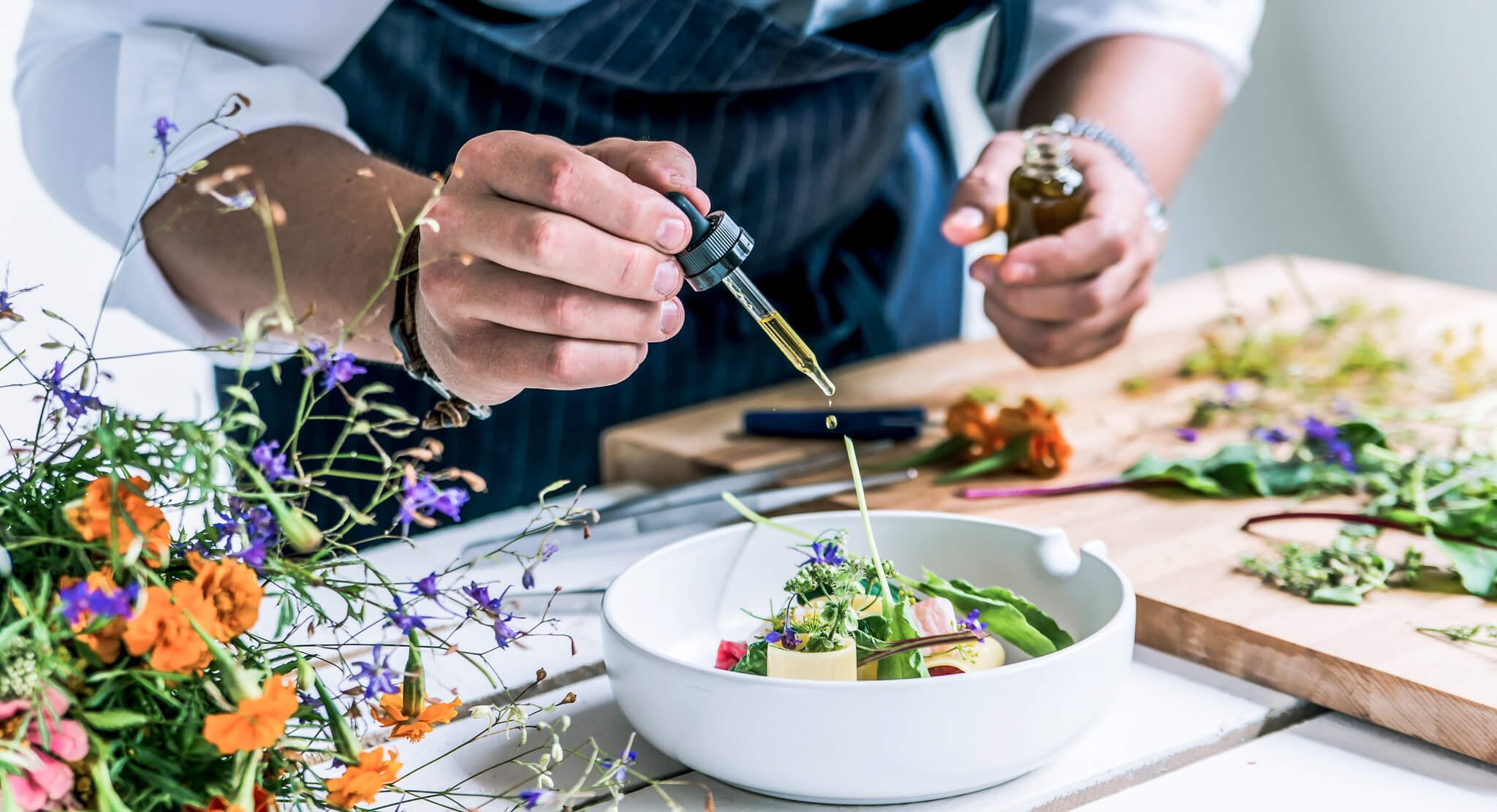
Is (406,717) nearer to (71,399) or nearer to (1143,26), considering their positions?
(71,399)

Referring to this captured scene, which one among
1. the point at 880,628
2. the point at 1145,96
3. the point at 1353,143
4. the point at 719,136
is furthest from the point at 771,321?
the point at 1353,143

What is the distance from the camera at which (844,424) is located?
116cm

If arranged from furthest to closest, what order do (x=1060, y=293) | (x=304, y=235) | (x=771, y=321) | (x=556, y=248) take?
(x=1060, y=293) → (x=304, y=235) → (x=771, y=321) → (x=556, y=248)

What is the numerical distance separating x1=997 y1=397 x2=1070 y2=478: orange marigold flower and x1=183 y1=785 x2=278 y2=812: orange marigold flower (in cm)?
68

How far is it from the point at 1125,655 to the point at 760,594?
245mm

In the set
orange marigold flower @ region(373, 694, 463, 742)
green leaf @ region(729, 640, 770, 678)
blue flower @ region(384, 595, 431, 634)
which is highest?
blue flower @ region(384, 595, 431, 634)

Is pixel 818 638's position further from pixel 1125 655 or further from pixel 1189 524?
pixel 1189 524

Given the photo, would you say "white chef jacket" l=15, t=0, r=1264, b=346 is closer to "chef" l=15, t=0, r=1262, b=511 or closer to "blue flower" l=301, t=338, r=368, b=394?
"chef" l=15, t=0, r=1262, b=511

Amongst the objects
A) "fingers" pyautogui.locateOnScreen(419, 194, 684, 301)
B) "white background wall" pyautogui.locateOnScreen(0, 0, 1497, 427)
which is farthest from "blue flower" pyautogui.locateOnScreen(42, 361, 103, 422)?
"white background wall" pyautogui.locateOnScreen(0, 0, 1497, 427)

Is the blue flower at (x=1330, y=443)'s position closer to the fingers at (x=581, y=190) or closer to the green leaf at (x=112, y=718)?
the fingers at (x=581, y=190)

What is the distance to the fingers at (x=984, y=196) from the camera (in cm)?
111

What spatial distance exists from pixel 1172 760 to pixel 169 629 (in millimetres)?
504

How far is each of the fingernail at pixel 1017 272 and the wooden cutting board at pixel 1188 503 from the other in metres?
0.16

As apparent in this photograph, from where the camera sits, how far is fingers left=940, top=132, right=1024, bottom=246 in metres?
1.11
